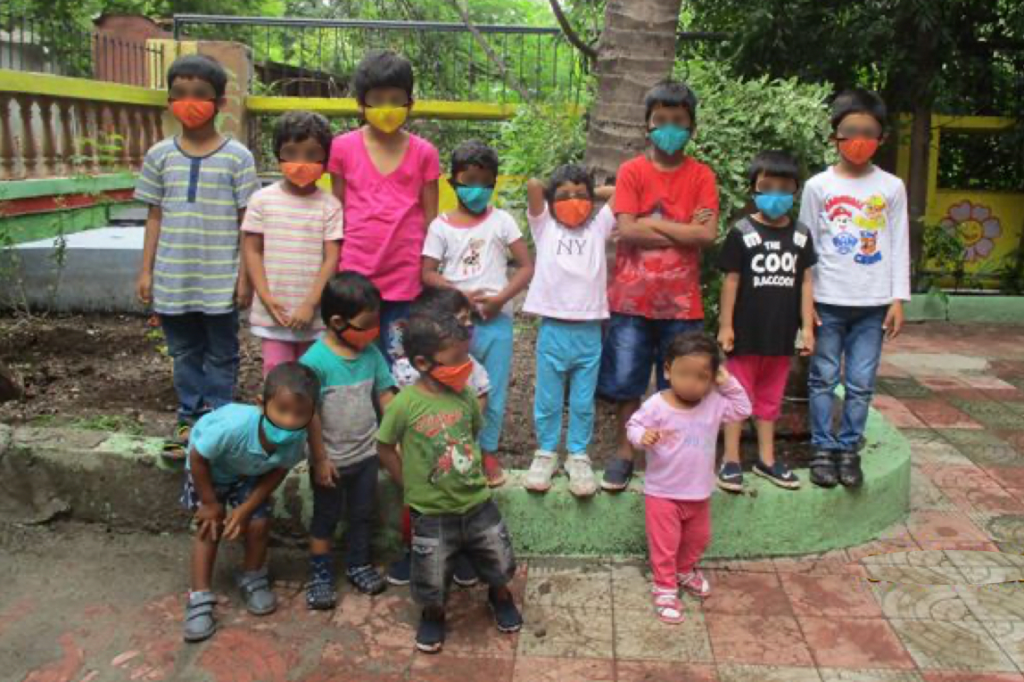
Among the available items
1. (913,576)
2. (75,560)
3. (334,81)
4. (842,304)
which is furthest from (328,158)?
(334,81)

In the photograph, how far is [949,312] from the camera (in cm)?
944

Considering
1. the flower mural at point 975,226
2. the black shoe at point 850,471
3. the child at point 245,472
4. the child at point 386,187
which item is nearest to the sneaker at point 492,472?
the child at point 386,187

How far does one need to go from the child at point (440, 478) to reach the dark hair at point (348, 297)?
20cm

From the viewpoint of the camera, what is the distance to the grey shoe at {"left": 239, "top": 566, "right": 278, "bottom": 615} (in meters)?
3.54

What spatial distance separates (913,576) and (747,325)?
118cm

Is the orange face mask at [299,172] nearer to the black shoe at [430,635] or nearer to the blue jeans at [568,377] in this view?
the blue jeans at [568,377]

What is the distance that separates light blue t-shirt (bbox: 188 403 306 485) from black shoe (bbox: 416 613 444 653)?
0.77 m

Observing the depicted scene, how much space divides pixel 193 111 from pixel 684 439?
7.56ft

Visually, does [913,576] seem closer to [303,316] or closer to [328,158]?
[303,316]

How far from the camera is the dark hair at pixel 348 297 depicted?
11.4 ft

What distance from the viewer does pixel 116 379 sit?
5469 millimetres

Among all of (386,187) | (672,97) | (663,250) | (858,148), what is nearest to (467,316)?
(386,187)

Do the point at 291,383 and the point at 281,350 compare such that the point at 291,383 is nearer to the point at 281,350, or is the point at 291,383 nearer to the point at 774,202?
the point at 281,350

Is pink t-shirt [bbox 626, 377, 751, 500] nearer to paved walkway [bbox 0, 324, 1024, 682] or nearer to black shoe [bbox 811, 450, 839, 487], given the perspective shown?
paved walkway [bbox 0, 324, 1024, 682]
